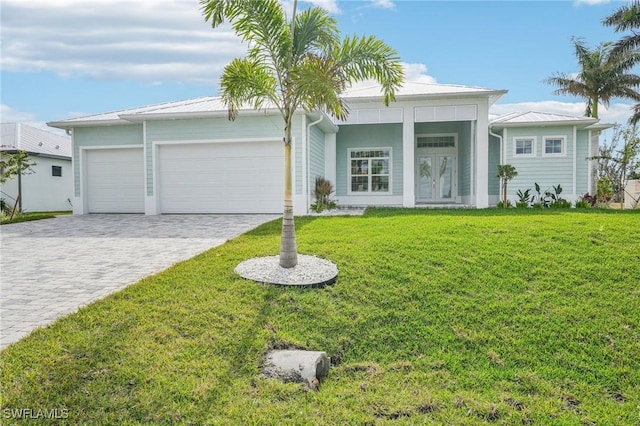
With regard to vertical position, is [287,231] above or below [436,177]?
below

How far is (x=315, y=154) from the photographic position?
13867 millimetres

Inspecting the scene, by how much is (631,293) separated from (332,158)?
11.9 m

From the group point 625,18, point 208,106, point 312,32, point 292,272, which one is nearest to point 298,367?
point 292,272

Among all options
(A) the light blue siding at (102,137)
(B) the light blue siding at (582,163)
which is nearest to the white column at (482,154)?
(B) the light blue siding at (582,163)

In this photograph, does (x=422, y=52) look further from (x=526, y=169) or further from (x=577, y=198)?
(x=577, y=198)

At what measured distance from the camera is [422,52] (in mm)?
13039

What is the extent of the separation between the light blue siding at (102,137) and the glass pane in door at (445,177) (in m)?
12.3

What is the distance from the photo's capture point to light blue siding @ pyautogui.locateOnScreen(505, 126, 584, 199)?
15227mm

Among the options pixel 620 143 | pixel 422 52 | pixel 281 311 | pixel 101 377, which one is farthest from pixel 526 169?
pixel 101 377

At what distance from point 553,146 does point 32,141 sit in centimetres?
2419

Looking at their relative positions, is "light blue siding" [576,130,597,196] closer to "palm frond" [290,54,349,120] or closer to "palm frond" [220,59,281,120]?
"palm frond" [290,54,349,120]

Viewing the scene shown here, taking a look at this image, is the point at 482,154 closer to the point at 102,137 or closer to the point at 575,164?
the point at 575,164

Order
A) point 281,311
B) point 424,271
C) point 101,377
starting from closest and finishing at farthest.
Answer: point 101,377 < point 281,311 < point 424,271

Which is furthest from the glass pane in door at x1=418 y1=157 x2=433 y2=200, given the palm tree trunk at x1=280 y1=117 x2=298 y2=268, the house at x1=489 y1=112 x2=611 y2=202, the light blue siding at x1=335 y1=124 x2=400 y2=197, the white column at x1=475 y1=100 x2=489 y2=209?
the palm tree trunk at x1=280 y1=117 x2=298 y2=268
